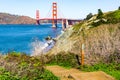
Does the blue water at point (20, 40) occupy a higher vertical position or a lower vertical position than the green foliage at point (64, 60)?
lower

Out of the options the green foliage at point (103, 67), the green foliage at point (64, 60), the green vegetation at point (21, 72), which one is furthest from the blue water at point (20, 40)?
the green vegetation at point (21, 72)

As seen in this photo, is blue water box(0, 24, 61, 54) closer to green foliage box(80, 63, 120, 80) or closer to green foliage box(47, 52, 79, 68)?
green foliage box(47, 52, 79, 68)

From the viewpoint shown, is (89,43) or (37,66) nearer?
(37,66)

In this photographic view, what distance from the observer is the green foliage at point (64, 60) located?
17.1m

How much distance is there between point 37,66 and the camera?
11945 millimetres

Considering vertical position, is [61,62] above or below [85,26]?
below

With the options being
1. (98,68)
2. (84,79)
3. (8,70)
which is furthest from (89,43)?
(8,70)

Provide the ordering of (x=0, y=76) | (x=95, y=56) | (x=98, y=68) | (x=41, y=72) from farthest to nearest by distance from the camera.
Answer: (x=95, y=56)
(x=98, y=68)
(x=41, y=72)
(x=0, y=76)

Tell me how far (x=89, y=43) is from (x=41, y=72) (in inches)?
230

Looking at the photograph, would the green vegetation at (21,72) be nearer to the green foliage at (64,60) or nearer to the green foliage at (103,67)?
the green foliage at (103,67)

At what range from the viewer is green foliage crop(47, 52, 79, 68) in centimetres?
1712

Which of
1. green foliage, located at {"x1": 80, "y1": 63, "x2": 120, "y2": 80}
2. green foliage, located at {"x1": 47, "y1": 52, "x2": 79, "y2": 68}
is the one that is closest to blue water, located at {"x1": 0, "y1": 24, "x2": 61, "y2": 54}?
green foliage, located at {"x1": 47, "y1": 52, "x2": 79, "y2": 68}

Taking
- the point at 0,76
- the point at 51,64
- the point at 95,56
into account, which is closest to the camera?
the point at 0,76

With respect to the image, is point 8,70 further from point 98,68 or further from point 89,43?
point 89,43
